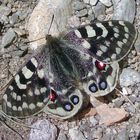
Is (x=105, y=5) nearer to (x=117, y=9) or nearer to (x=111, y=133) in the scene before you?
(x=117, y=9)

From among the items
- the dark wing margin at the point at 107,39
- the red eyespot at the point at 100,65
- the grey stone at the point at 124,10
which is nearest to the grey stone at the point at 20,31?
the dark wing margin at the point at 107,39

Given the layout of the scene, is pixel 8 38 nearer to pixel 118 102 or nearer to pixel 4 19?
pixel 4 19

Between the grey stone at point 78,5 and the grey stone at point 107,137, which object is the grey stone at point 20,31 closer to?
the grey stone at point 78,5

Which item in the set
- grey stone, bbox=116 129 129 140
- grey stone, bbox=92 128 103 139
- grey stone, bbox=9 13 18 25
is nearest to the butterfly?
grey stone, bbox=92 128 103 139

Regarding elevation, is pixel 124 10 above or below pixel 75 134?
above

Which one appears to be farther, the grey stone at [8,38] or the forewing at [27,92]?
the grey stone at [8,38]

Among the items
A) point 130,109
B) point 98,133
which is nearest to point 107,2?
point 130,109
